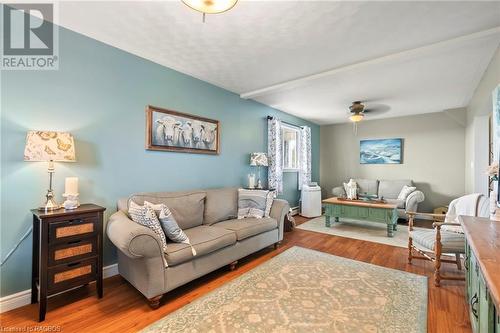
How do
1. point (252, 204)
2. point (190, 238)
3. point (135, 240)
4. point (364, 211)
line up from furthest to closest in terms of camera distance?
point (364, 211)
point (252, 204)
point (190, 238)
point (135, 240)

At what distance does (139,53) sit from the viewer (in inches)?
108

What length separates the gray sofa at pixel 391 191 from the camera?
191 inches

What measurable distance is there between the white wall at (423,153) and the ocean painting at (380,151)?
0.38 ft

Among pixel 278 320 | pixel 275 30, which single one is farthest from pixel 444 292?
pixel 275 30

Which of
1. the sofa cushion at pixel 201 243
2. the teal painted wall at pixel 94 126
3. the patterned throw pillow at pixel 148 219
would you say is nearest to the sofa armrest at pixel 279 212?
the sofa cushion at pixel 201 243

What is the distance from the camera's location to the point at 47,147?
188cm

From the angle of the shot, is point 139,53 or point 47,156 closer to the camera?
point 47,156

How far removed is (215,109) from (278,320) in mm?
3021

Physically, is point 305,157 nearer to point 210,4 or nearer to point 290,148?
point 290,148

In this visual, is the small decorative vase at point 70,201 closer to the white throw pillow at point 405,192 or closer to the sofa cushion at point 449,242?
the sofa cushion at point 449,242

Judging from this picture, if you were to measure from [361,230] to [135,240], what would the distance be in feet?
13.6

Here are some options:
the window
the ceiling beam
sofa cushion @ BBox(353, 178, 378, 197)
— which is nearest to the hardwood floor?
the ceiling beam

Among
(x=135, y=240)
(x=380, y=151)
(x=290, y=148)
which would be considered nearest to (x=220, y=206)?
(x=135, y=240)

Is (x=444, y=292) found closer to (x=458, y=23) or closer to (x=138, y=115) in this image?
(x=458, y=23)
